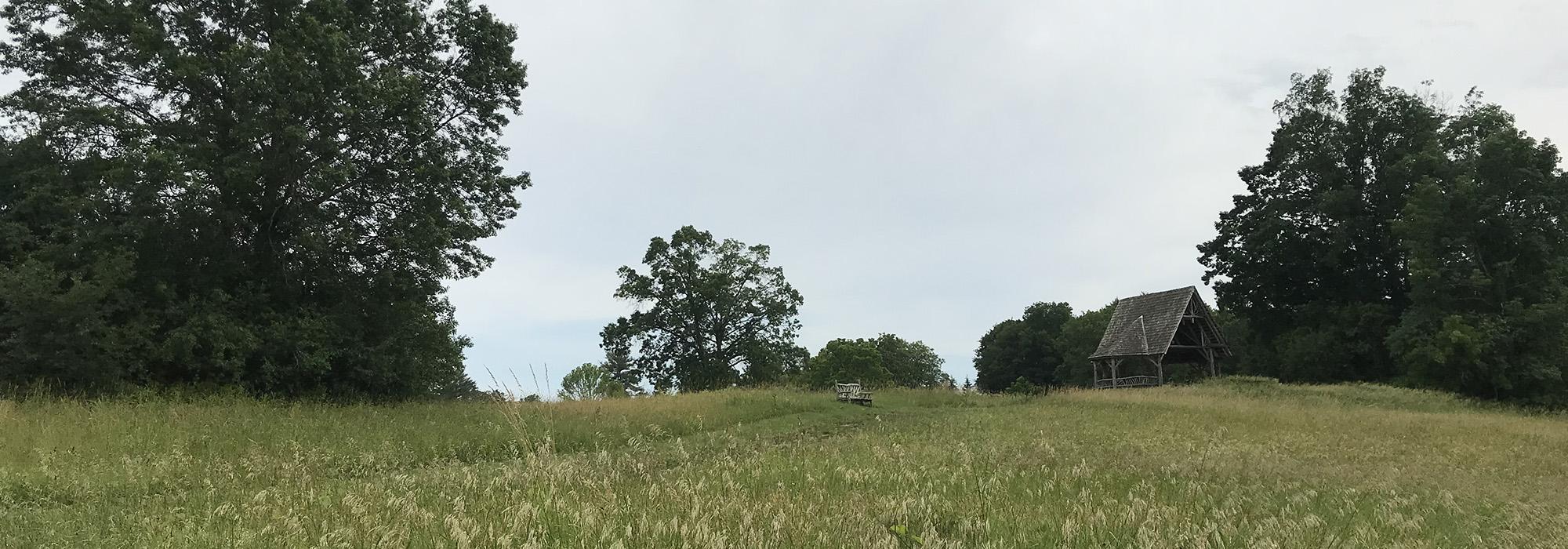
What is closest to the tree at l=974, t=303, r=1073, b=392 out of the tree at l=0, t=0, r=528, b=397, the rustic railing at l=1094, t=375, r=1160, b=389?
the rustic railing at l=1094, t=375, r=1160, b=389

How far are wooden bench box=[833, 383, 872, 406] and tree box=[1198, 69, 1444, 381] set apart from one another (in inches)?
1299

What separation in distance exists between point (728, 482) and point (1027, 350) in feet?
278

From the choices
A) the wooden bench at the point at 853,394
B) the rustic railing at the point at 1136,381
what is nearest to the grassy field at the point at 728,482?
the wooden bench at the point at 853,394

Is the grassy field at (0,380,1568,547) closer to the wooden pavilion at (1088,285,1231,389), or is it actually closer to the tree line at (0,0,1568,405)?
the tree line at (0,0,1568,405)

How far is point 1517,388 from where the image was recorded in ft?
108

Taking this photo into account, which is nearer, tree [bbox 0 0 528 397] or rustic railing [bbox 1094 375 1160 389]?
tree [bbox 0 0 528 397]

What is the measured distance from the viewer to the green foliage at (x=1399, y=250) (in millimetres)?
33438

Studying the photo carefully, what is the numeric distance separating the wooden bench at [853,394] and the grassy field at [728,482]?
9298 millimetres

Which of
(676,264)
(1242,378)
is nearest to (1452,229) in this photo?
(1242,378)

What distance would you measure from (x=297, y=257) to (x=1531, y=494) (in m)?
26.3

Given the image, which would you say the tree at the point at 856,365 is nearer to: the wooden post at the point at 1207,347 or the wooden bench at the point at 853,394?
the wooden post at the point at 1207,347

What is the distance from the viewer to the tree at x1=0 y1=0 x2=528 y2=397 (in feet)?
58.1

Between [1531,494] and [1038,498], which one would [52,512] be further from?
[1531,494]

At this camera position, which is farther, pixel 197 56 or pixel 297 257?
pixel 297 257
